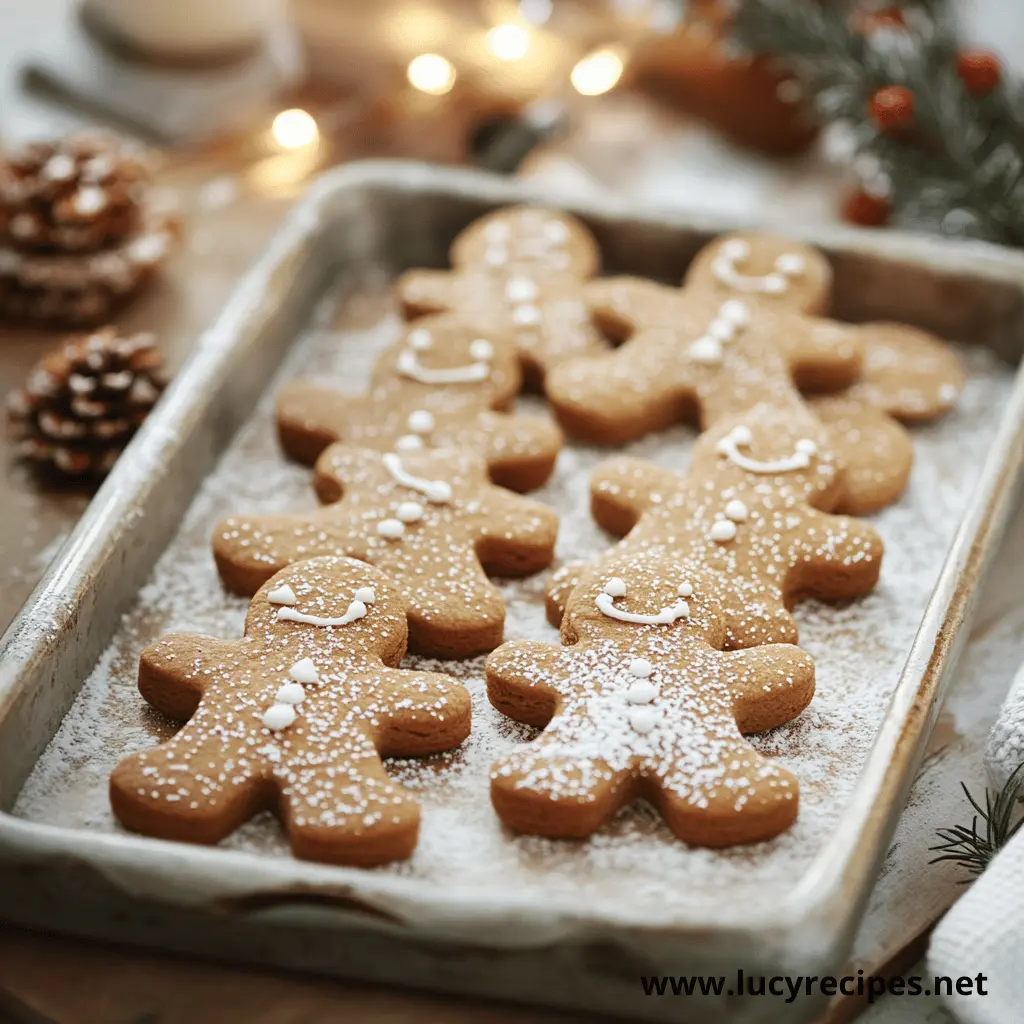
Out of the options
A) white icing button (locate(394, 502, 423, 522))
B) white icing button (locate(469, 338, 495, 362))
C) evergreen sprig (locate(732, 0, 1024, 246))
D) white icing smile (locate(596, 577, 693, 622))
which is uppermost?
evergreen sprig (locate(732, 0, 1024, 246))

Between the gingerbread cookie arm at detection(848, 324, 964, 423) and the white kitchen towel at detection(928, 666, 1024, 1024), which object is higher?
the gingerbread cookie arm at detection(848, 324, 964, 423)

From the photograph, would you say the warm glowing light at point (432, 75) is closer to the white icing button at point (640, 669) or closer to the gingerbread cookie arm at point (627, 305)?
the gingerbread cookie arm at point (627, 305)

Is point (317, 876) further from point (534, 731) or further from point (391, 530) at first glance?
point (391, 530)

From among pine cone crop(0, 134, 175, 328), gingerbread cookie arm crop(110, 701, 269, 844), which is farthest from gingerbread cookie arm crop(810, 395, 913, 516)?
pine cone crop(0, 134, 175, 328)

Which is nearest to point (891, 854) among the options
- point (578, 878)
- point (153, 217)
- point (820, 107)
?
point (578, 878)

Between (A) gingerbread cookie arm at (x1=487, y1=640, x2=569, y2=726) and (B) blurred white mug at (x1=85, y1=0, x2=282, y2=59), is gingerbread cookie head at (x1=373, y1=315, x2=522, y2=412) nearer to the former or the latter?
(A) gingerbread cookie arm at (x1=487, y1=640, x2=569, y2=726)

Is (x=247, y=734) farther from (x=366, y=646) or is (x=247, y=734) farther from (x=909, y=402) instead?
(x=909, y=402)
